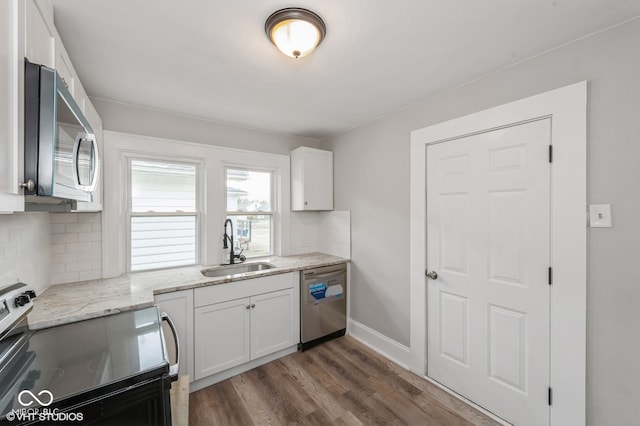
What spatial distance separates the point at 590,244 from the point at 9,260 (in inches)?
126

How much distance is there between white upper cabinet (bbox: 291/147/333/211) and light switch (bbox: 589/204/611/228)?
2.38 meters

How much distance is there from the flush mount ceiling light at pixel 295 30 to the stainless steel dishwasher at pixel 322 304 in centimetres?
201

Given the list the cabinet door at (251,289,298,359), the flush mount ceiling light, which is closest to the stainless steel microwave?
the flush mount ceiling light

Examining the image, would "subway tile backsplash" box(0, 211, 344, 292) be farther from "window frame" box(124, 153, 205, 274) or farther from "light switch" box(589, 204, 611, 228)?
"light switch" box(589, 204, 611, 228)

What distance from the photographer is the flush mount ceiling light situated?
51.2 inches

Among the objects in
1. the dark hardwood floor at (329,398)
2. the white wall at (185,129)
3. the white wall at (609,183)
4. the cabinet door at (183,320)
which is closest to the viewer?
Result: the white wall at (609,183)

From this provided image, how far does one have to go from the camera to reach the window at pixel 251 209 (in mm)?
Answer: 3061

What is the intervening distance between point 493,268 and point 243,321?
6.85ft

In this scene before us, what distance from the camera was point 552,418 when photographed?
163 centimetres

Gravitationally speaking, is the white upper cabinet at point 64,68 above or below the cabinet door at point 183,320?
above

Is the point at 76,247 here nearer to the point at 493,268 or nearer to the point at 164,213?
the point at 164,213

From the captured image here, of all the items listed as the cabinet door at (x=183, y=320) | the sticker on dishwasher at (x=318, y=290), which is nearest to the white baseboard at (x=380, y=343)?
the sticker on dishwasher at (x=318, y=290)

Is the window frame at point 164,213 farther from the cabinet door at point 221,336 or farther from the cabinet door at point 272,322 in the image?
the cabinet door at point 272,322

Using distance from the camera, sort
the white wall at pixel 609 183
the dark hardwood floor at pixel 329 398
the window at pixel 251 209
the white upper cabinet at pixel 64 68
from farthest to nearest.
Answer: the window at pixel 251 209
the dark hardwood floor at pixel 329 398
the white wall at pixel 609 183
the white upper cabinet at pixel 64 68
